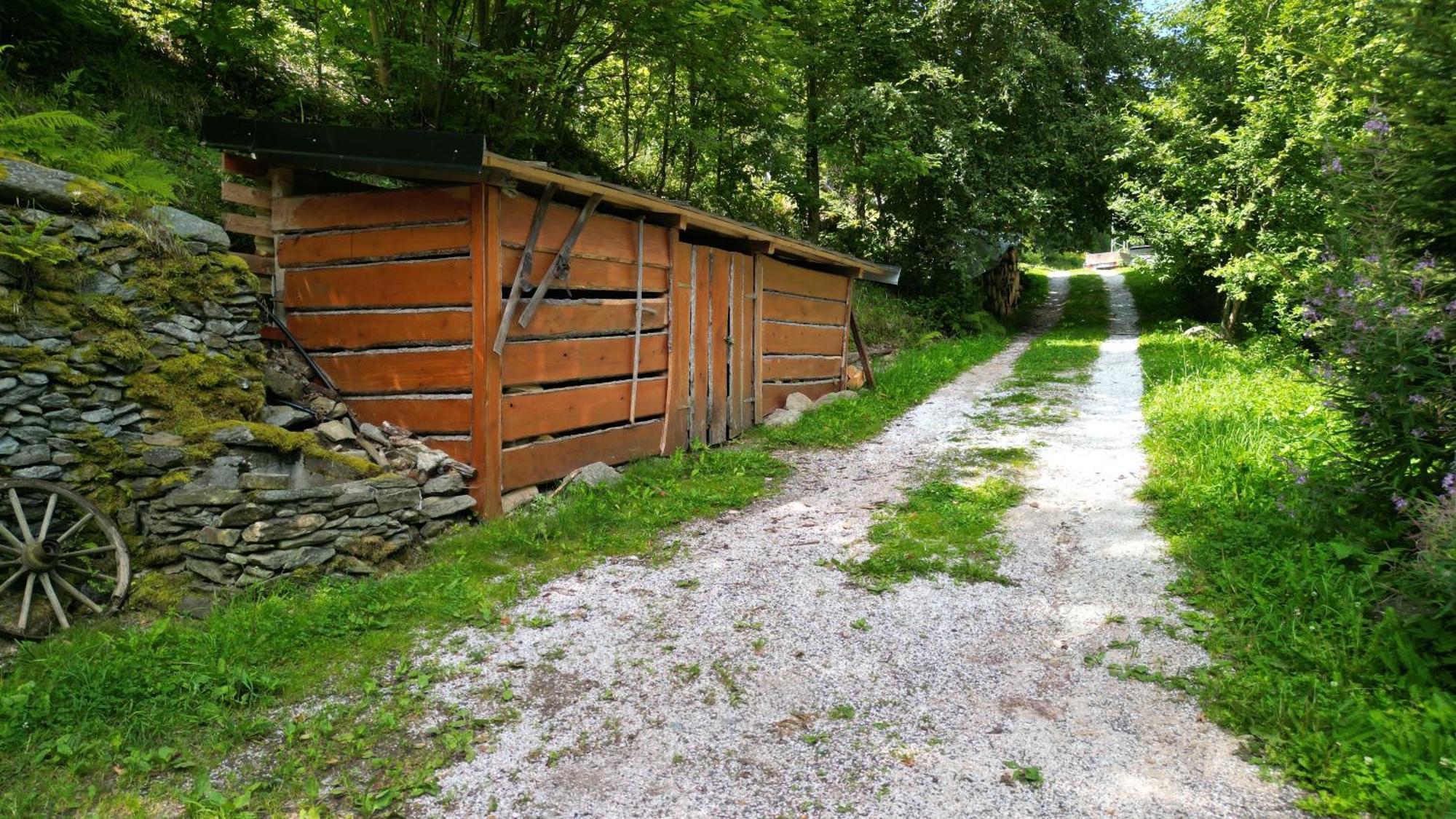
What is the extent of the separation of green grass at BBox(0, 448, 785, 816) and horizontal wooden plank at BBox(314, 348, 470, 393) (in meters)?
1.27

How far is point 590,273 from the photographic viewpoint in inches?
295

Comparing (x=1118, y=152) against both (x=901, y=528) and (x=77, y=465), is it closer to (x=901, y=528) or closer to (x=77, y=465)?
(x=901, y=528)

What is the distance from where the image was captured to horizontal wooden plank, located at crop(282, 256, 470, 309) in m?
6.27

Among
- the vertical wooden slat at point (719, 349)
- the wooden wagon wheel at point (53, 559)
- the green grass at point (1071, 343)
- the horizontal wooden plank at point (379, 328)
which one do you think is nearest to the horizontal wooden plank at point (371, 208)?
the horizontal wooden plank at point (379, 328)

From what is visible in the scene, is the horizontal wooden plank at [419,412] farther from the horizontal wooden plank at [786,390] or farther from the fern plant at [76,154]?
the horizontal wooden plank at [786,390]

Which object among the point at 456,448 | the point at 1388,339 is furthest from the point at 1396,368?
the point at 456,448

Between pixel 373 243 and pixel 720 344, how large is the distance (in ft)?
14.5

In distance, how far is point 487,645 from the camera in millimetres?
4309

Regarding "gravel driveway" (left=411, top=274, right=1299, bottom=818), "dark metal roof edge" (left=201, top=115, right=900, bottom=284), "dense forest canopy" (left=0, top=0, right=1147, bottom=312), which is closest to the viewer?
"gravel driveway" (left=411, top=274, right=1299, bottom=818)

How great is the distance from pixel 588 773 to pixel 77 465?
159 inches

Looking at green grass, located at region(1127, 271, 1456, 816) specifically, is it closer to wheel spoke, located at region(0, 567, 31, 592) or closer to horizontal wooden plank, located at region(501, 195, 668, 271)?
horizontal wooden plank, located at region(501, 195, 668, 271)

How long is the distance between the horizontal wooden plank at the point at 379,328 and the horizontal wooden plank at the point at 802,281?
549 cm

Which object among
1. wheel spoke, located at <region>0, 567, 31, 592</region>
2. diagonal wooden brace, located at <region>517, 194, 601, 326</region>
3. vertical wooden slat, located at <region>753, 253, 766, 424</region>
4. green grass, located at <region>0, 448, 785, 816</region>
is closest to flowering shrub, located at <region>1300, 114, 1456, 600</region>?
green grass, located at <region>0, 448, 785, 816</region>

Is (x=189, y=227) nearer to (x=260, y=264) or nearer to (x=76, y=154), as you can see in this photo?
(x=76, y=154)
